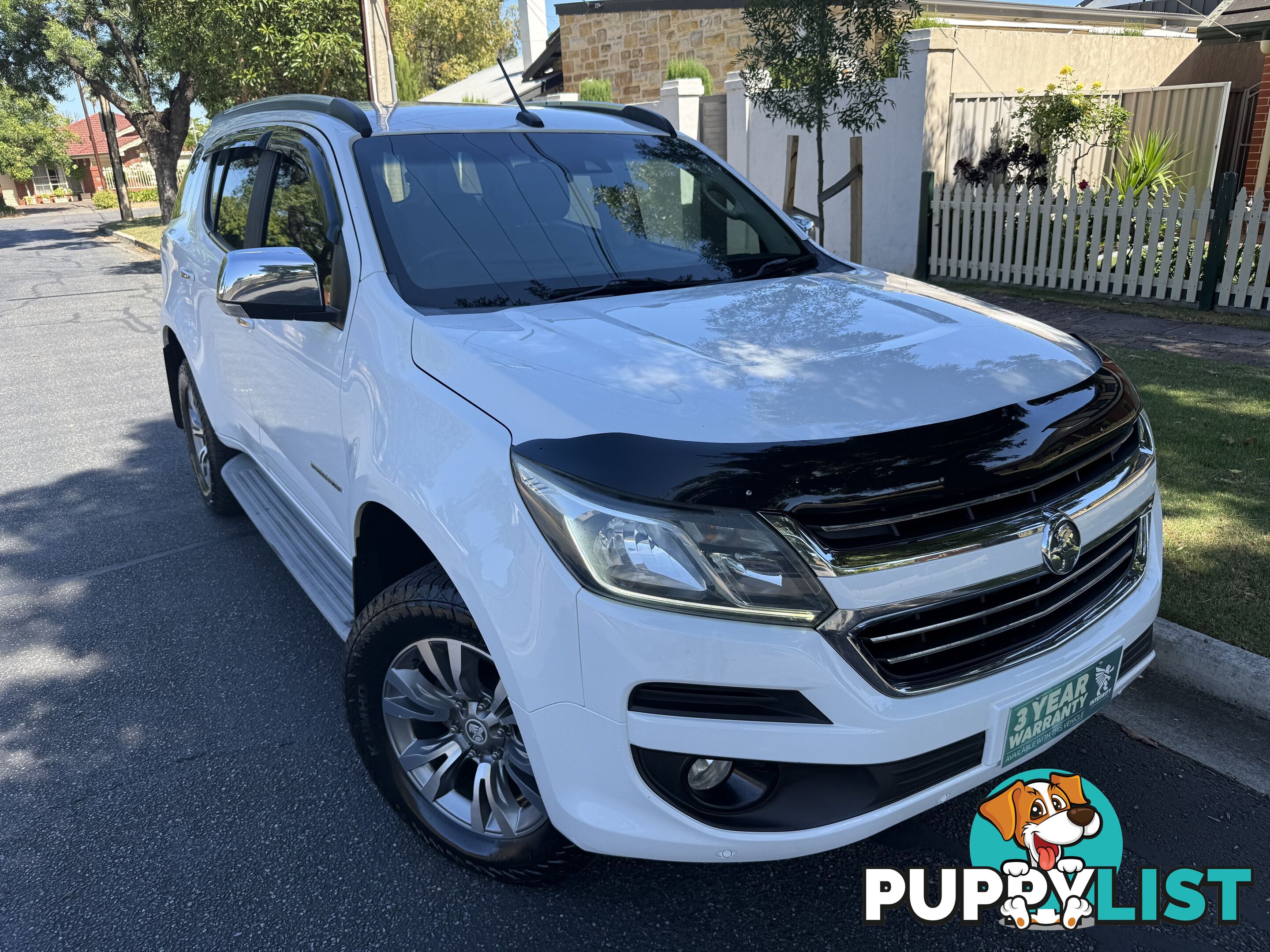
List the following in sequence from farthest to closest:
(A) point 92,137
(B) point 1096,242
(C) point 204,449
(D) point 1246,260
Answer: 1. (A) point 92,137
2. (B) point 1096,242
3. (D) point 1246,260
4. (C) point 204,449

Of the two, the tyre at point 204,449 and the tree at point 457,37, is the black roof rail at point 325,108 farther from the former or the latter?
the tree at point 457,37

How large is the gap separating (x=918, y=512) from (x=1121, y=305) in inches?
336

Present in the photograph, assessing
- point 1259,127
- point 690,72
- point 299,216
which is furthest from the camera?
point 690,72

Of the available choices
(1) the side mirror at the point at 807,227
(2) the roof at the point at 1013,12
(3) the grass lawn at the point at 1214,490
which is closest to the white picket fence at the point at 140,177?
(2) the roof at the point at 1013,12

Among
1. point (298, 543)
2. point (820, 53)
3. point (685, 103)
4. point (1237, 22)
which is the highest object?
point (1237, 22)

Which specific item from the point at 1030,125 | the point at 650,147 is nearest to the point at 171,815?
the point at 650,147

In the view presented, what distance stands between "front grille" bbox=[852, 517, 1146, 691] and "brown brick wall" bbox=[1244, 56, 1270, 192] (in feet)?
40.3

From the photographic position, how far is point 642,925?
Answer: 2.40 m

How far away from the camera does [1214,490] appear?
456 cm

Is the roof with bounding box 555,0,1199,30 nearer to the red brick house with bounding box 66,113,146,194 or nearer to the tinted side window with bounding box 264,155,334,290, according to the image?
the tinted side window with bounding box 264,155,334,290

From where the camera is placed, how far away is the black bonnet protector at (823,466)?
1.85 meters

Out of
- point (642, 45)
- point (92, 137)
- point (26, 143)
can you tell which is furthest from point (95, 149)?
point (642, 45)

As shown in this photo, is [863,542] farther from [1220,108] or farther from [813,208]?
[1220,108]

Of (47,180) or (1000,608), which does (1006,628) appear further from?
(47,180)
